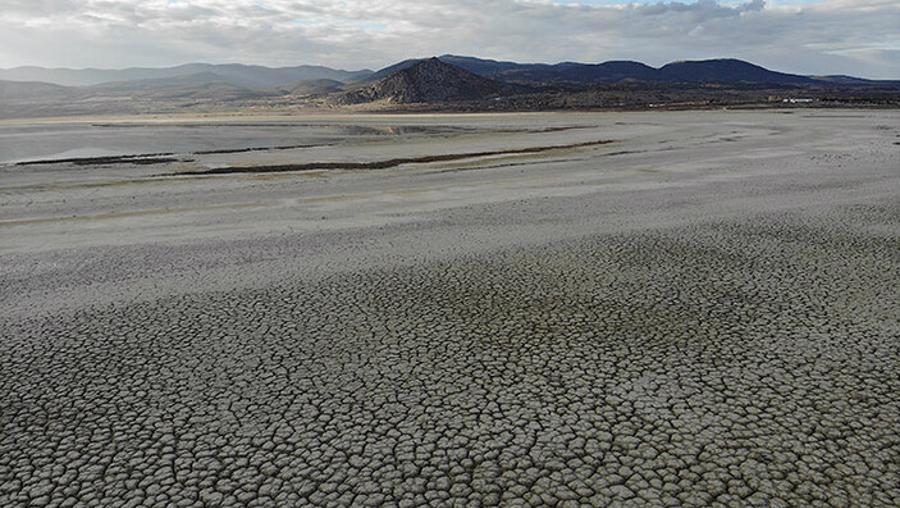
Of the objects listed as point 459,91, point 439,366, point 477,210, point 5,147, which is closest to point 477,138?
point 477,210

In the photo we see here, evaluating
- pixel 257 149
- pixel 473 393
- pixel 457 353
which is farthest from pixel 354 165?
pixel 473 393

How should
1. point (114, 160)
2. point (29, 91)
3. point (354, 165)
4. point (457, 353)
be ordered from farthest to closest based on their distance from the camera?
point (29, 91)
point (114, 160)
point (354, 165)
point (457, 353)

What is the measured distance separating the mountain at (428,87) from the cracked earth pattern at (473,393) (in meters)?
95.9

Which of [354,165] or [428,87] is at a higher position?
[428,87]

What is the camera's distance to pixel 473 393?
4.92 m

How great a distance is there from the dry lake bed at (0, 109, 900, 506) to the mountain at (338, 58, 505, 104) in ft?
303

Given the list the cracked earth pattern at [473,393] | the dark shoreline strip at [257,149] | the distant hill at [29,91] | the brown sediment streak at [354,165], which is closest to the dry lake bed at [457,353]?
the cracked earth pattern at [473,393]

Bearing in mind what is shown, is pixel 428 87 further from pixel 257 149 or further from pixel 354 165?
pixel 354 165

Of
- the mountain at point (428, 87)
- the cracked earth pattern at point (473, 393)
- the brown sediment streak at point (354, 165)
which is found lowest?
the cracked earth pattern at point (473, 393)

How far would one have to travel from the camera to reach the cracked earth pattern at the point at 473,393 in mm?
3773

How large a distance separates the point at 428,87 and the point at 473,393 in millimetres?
103951

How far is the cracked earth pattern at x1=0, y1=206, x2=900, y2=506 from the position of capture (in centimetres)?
377

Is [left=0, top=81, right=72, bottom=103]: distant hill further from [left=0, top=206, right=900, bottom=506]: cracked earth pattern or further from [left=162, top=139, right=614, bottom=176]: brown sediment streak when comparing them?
[left=0, top=206, right=900, bottom=506]: cracked earth pattern

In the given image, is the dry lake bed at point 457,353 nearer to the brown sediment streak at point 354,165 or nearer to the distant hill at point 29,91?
the brown sediment streak at point 354,165
